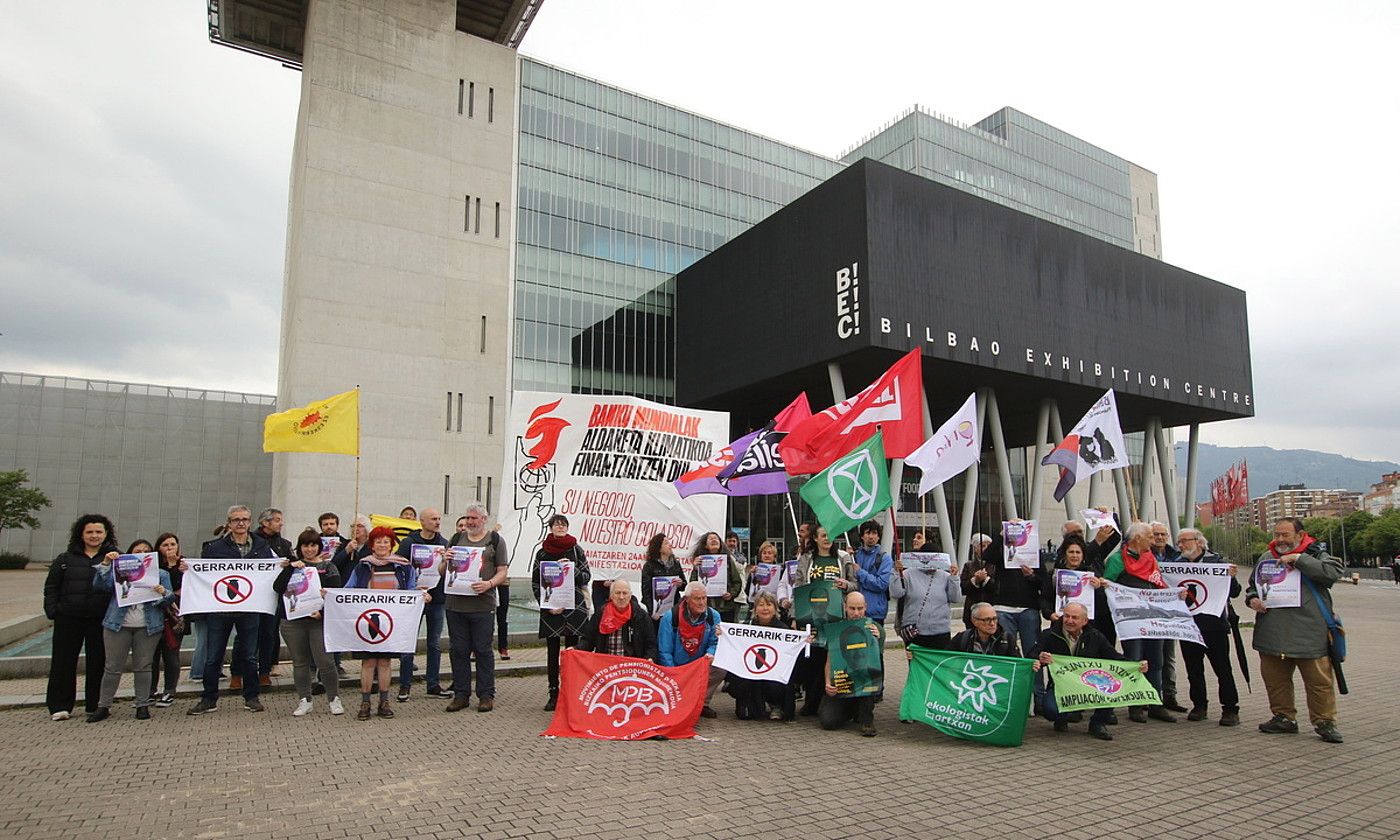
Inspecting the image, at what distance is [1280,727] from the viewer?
27.6 ft

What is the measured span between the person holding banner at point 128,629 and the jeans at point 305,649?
4.20ft

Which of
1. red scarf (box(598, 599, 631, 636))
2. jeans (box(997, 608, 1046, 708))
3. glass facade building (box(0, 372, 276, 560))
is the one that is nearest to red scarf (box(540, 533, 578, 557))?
red scarf (box(598, 599, 631, 636))

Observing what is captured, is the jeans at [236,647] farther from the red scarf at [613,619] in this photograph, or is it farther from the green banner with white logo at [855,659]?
the green banner with white logo at [855,659]

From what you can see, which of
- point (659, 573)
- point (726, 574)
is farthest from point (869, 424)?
point (659, 573)

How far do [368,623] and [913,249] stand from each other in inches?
1057

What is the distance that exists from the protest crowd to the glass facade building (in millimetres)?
53176

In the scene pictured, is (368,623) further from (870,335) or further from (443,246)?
(443,246)

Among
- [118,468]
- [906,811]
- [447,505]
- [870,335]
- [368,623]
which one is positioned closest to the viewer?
[906,811]

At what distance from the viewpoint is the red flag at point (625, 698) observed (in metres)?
8.29

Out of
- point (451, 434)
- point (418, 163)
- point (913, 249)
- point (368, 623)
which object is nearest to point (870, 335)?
point (913, 249)

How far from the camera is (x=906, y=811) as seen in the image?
19.3 ft

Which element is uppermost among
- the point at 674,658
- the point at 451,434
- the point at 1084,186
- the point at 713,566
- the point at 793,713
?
the point at 1084,186

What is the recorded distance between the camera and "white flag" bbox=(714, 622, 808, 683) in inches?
353

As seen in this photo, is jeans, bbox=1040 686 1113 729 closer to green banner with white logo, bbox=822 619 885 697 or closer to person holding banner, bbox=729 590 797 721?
green banner with white logo, bbox=822 619 885 697
